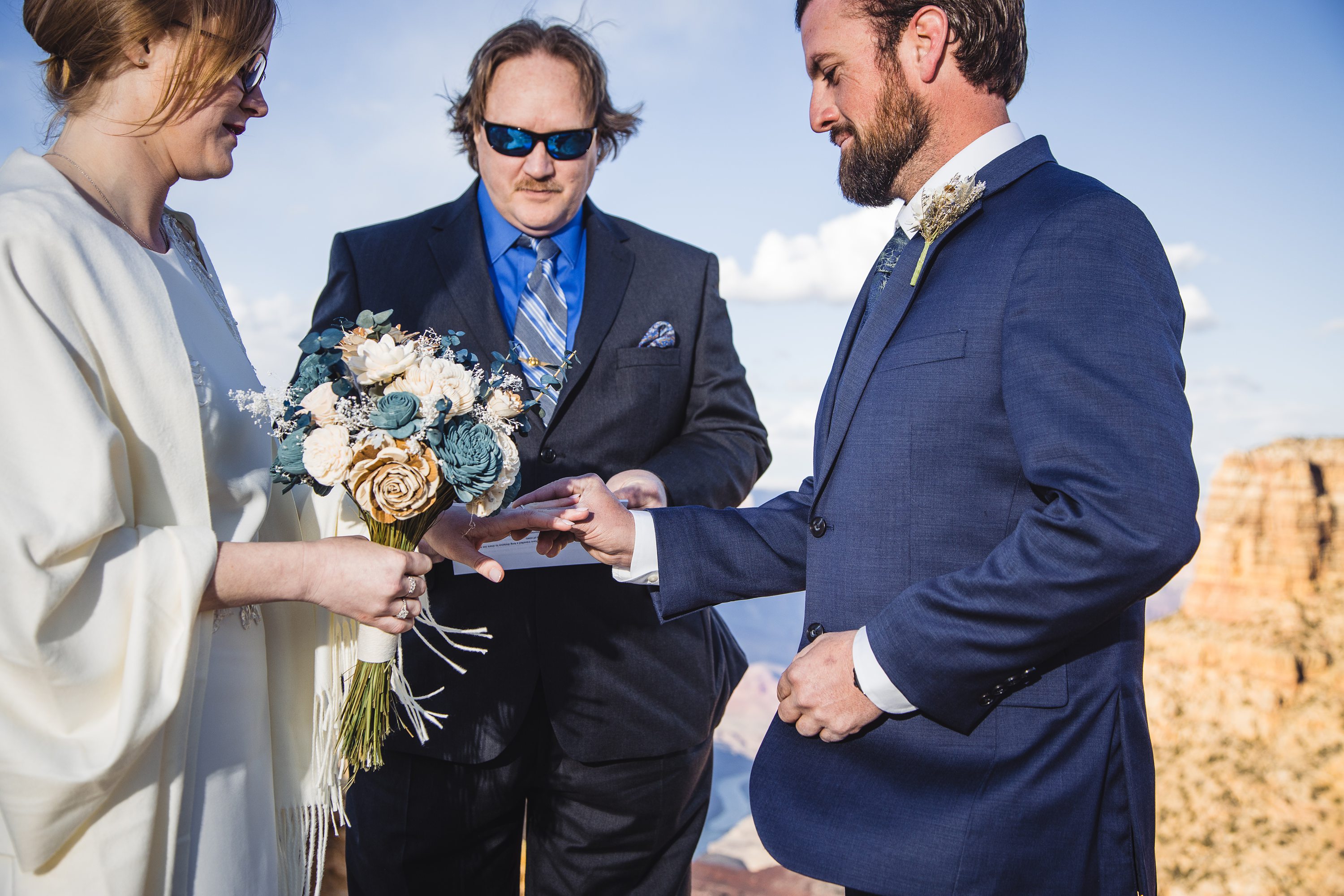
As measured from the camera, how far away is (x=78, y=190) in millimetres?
1760

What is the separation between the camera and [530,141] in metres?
3.05

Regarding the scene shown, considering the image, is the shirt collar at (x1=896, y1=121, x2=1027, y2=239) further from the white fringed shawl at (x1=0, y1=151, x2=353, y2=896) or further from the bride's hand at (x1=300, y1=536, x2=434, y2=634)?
the white fringed shawl at (x1=0, y1=151, x2=353, y2=896)

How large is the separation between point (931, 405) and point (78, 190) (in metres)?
1.76

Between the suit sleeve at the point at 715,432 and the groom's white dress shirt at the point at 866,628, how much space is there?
405 millimetres

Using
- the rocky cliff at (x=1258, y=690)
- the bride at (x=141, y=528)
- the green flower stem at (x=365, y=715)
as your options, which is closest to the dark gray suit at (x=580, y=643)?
Result: the green flower stem at (x=365, y=715)

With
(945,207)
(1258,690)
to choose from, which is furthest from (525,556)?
(1258,690)

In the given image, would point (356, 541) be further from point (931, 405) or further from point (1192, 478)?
point (1192, 478)

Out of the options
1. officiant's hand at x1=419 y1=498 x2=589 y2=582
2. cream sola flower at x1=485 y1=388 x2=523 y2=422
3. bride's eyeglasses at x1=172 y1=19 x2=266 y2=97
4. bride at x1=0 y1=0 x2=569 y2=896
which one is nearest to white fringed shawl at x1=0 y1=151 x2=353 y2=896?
bride at x1=0 y1=0 x2=569 y2=896

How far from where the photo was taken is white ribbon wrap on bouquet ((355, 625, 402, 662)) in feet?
6.91

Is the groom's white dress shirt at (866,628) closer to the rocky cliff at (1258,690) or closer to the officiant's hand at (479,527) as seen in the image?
the officiant's hand at (479,527)

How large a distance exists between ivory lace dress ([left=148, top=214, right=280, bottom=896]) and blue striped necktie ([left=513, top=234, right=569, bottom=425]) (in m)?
1.02

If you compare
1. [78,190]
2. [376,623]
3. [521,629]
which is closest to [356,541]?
[376,623]

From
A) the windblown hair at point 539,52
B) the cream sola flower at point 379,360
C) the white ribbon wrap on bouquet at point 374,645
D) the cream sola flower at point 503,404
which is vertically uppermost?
the windblown hair at point 539,52

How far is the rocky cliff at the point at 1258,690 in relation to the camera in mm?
20016
